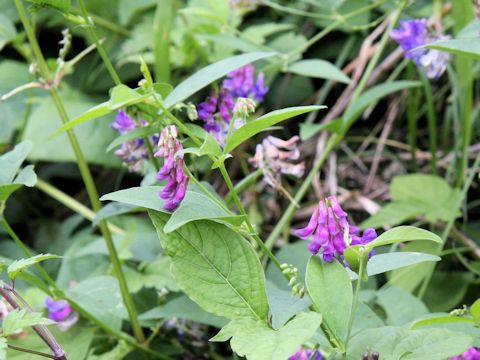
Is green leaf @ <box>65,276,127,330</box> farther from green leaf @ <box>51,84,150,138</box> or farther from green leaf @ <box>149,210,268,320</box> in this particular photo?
green leaf @ <box>51,84,150,138</box>

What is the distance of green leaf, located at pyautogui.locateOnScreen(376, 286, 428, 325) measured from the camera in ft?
3.87

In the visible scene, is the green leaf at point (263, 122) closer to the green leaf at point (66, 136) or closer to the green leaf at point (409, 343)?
the green leaf at point (409, 343)

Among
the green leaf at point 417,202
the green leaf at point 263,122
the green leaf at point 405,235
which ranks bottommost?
the green leaf at point 417,202

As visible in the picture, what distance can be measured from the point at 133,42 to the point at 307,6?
0.53 m

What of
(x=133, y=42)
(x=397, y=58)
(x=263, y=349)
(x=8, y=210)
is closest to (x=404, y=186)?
(x=397, y=58)

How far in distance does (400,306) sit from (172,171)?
20.9 inches

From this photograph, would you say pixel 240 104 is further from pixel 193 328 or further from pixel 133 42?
pixel 133 42

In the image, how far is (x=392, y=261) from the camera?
86 cm

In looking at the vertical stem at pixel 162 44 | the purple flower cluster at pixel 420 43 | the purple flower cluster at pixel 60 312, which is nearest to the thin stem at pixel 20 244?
the purple flower cluster at pixel 60 312

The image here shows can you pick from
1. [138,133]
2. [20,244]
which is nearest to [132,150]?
[138,133]

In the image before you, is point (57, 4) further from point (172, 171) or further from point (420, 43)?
point (420, 43)

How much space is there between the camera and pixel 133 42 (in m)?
2.11

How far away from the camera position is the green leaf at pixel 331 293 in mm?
820

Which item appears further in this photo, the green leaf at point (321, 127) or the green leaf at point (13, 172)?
the green leaf at point (321, 127)
